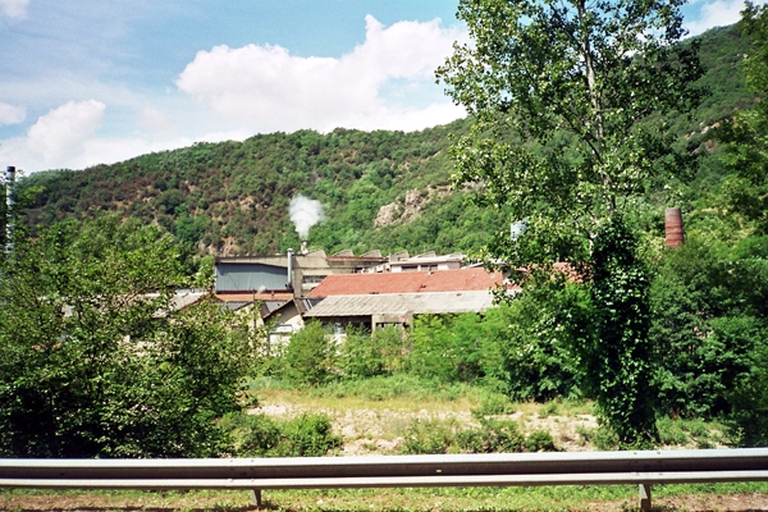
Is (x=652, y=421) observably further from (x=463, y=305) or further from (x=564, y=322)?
(x=463, y=305)

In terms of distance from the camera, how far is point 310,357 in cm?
3459

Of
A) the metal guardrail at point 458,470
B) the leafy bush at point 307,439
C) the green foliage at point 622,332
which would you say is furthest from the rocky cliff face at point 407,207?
the metal guardrail at point 458,470

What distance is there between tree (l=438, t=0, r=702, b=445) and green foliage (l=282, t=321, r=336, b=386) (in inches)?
850

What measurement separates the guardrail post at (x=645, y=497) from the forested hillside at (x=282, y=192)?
310ft

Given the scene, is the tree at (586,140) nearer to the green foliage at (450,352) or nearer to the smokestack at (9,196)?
the smokestack at (9,196)

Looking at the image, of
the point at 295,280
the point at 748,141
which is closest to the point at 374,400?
the point at 748,141

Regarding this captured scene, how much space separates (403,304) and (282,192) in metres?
133

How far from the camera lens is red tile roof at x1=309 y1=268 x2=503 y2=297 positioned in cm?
4934

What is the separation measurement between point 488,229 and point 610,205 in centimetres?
7798

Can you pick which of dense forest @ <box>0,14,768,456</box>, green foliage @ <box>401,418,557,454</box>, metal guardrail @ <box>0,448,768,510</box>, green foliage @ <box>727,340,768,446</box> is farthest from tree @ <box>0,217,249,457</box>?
green foliage @ <box>727,340,768,446</box>

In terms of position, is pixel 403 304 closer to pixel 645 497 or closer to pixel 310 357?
pixel 310 357

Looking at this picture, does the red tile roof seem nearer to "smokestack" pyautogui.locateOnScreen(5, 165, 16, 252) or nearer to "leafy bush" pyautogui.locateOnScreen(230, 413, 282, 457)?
"leafy bush" pyautogui.locateOnScreen(230, 413, 282, 457)

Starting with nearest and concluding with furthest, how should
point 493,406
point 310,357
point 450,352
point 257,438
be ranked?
1. point 257,438
2. point 493,406
3. point 450,352
4. point 310,357

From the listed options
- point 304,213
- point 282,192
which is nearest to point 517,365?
point 304,213
